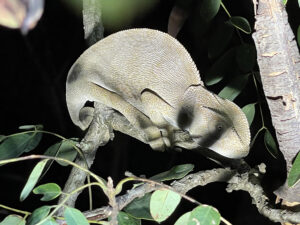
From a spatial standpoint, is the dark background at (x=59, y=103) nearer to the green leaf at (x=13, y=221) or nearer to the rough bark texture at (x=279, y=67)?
the rough bark texture at (x=279, y=67)

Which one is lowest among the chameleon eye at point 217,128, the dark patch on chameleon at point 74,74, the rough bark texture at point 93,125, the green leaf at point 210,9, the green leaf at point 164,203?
the chameleon eye at point 217,128

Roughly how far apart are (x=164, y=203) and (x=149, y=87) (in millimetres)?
1510

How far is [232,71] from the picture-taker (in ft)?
4.78

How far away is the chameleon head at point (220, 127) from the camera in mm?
1633

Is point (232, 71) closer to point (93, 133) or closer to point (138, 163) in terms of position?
point (93, 133)

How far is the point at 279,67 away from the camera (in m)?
0.76

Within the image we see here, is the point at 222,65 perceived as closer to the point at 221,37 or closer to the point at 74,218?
the point at 221,37

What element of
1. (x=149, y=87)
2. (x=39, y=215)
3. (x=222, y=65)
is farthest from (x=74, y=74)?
(x=39, y=215)

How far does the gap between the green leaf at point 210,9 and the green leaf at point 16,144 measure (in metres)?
0.64

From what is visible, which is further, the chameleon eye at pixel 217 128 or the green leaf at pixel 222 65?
the chameleon eye at pixel 217 128

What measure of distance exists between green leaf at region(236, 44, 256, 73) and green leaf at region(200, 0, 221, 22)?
0.18 meters

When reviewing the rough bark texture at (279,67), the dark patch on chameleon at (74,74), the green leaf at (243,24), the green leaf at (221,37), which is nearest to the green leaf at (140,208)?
the rough bark texture at (279,67)

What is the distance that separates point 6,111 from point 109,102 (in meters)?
1.52

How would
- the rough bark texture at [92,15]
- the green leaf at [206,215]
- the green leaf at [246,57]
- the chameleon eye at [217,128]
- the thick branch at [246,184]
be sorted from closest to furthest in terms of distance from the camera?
the green leaf at [206,215] < the thick branch at [246,184] < the green leaf at [246,57] < the rough bark texture at [92,15] < the chameleon eye at [217,128]
